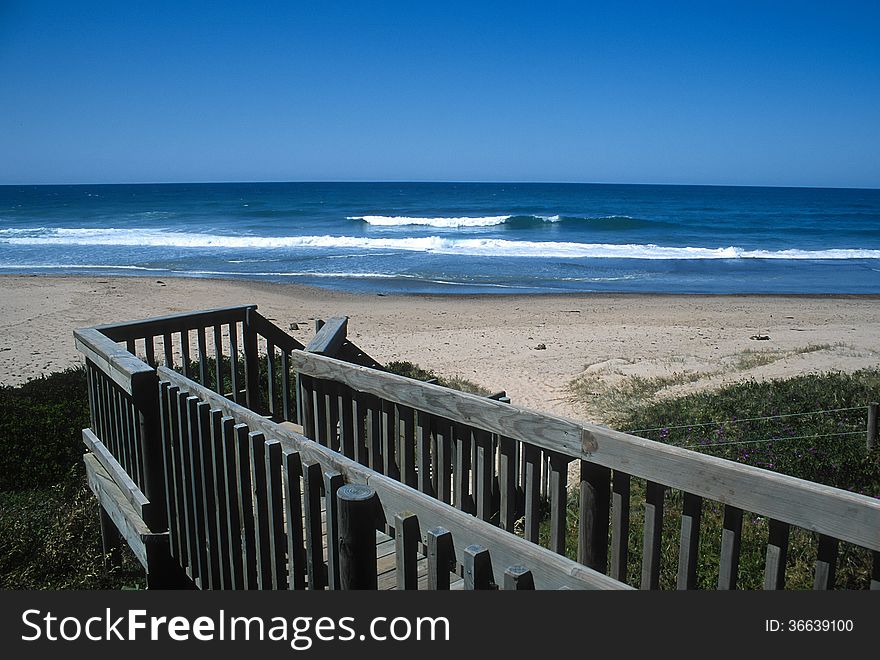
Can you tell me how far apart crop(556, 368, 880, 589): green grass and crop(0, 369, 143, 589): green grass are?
340 centimetres

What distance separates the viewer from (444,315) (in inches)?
739

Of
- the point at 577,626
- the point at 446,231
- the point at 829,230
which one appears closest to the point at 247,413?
the point at 577,626

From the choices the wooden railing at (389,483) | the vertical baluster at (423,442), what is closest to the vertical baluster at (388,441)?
the wooden railing at (389,483)

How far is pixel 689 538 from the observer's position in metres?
2.64

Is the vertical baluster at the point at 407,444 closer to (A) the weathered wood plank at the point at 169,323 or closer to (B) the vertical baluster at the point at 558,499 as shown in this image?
(B) the vertical baluster at the point at 558,499

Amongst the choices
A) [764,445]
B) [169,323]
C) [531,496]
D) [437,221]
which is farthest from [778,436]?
[437,221]

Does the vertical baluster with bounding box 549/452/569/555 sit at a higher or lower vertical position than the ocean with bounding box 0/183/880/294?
higher

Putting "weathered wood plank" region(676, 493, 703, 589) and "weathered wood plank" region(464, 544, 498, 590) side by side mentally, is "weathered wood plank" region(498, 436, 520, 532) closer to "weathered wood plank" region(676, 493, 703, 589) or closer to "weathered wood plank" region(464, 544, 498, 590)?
Result: "weathered wood plank" region(676, 493, 703, 589)

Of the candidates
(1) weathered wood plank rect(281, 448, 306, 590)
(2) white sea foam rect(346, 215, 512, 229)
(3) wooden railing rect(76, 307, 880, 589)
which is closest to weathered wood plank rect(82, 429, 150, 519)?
(3) wooden railing rect(76, 307, 880, 589)

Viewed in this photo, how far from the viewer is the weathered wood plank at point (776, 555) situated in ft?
7.63

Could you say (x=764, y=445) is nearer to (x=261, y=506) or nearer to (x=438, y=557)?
(x=261, y=506)

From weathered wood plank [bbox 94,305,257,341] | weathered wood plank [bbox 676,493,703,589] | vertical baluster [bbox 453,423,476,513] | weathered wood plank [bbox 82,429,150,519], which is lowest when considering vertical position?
weathered wood plank [bbox 82,429,150,519]

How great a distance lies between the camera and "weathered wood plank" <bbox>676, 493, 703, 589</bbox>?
2607 millimetres

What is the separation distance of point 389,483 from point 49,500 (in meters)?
4.93
